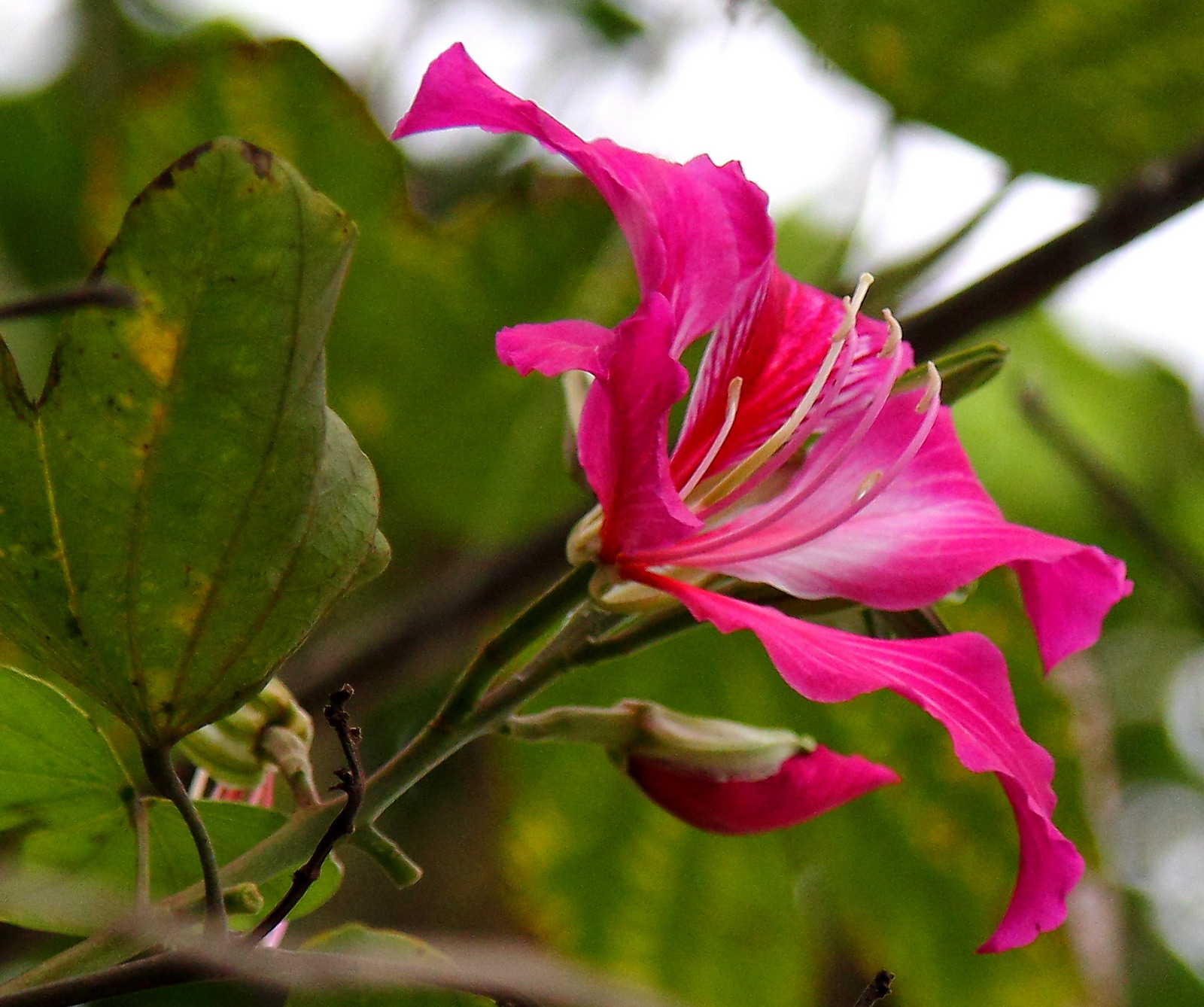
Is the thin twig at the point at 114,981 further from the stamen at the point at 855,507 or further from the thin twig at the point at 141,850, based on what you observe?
the stamen at the point at 855,507

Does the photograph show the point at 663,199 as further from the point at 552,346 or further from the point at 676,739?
the point at 676,739

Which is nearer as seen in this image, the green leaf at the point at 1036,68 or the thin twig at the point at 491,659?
the thin twig at the point at 491,659

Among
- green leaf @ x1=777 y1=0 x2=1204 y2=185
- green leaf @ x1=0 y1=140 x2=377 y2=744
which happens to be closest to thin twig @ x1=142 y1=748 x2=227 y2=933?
green leaf @ x1=0 y1=140 x2=377 y2=744

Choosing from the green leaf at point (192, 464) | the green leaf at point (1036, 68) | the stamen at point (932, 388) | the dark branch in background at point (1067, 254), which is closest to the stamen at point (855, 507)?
the stamen at point (932, 388)

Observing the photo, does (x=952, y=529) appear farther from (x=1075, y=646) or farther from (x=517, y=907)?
(x=517, y=907)

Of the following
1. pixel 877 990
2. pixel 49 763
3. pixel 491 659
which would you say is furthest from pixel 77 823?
pixel 877 990

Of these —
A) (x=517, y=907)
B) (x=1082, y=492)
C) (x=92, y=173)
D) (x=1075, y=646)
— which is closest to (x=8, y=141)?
(x=92, y=173)
